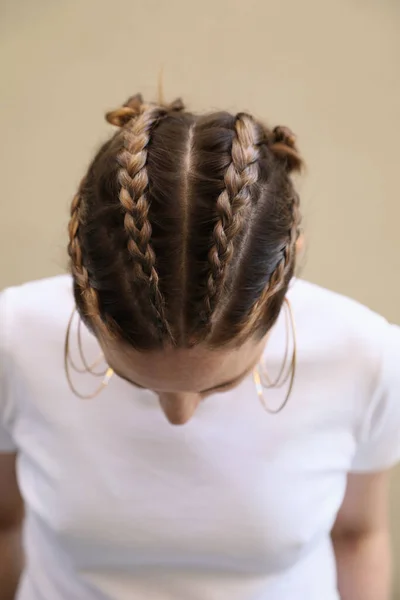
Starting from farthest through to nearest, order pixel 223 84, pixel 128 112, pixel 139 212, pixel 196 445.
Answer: pixel 223 84 → pixel 196 445 → pixel 128 112 → pixel 139 212

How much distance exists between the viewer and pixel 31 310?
2.17ft

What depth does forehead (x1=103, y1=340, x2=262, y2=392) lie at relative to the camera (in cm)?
48

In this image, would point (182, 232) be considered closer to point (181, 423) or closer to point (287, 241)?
point (287, 241)

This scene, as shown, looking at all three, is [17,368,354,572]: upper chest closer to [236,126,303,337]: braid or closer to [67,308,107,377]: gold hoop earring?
[67,308,107,377]: gold hoop earring

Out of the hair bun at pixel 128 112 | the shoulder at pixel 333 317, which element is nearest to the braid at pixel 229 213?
the hair bun at pixel 128 112

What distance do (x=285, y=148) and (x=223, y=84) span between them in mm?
379

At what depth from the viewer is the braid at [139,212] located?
428 mm

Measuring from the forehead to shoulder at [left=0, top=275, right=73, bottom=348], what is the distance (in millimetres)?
147

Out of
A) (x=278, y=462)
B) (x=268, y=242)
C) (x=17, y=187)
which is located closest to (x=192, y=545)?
(x=278, y=462)

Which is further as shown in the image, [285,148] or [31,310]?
[31,310]

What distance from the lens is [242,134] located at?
47cm

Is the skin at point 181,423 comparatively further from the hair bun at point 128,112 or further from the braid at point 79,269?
the hair bun at point 128,112

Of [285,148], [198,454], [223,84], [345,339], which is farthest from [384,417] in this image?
[223,84]

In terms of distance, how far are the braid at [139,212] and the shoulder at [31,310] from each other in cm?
24
